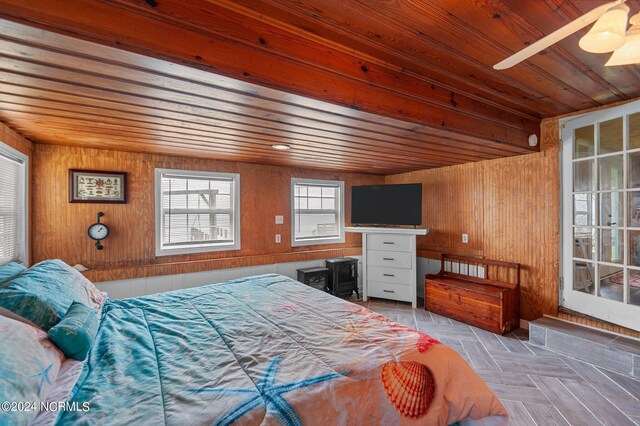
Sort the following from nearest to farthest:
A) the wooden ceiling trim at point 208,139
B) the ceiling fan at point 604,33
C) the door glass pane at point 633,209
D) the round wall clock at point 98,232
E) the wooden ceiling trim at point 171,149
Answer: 1. the ceiling fan at point 604,33
2. the wooden ceiling trim at point 208,139
3. the door glass pane at point 633,209
4. the wooden ceiling trim at point 171,149
5. the round wall clock at point 98,232

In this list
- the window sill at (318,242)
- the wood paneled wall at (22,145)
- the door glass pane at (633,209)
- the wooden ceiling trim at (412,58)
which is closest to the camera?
the wooden ceiling trim at (412,58)

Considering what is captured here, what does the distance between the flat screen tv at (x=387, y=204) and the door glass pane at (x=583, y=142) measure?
1.75 metres

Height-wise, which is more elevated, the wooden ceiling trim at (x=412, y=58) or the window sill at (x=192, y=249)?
the wooden ceiling trim at (x=412, y=58)

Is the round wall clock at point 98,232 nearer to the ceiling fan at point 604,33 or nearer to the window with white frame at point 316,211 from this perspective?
the window with white frame at point 316,211

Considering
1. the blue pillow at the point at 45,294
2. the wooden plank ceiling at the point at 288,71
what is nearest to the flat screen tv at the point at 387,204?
the wooden plank ceiling at the point at 288,71

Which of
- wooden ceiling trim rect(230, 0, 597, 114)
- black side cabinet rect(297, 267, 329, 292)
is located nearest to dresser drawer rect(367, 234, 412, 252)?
black side cabinet rect(297, 267, 329, 292)

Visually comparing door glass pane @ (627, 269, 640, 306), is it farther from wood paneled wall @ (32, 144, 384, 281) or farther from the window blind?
the window blind

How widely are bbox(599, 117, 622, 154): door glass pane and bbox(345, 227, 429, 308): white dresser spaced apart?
200cm

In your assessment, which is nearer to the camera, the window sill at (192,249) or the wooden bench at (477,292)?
the wooden bench at (477,292)

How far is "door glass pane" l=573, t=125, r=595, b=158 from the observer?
2.71 metres

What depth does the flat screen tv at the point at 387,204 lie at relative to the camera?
4258 mm

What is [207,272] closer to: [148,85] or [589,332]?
[148,85]

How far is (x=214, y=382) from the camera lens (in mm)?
1188

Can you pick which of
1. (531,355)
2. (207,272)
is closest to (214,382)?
(207,272)
